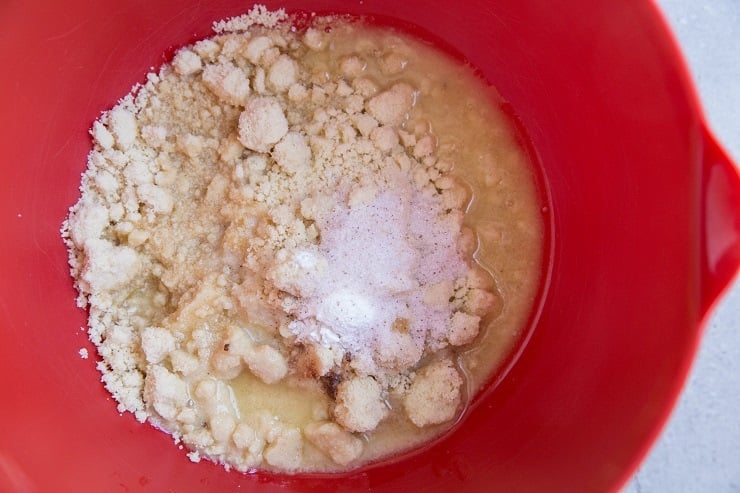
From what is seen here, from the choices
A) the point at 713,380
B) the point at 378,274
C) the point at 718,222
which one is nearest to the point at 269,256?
the point at 378,274

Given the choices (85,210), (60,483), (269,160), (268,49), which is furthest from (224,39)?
(60,483)

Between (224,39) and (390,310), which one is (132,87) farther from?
(390,310)

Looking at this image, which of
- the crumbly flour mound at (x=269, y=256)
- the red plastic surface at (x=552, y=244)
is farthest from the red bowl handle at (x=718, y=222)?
the crumbly flour mound at (x=269, y=256)

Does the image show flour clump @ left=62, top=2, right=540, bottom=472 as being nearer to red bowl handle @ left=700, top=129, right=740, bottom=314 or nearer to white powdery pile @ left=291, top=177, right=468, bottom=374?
white powdery pile @ left=291, top=177, right=468, bottom=374

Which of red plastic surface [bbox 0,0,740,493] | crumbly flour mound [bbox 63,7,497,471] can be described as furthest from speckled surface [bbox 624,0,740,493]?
crumbly flour mound [bbox 63,7,497,471]

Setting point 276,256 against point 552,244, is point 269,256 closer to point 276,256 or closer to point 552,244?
point 276,256

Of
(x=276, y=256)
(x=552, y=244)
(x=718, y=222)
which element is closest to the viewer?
(x=718, y=222)

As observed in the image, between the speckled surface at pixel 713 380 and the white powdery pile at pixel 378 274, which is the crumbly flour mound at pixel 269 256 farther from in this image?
the speckled surface at pixel 713 380
